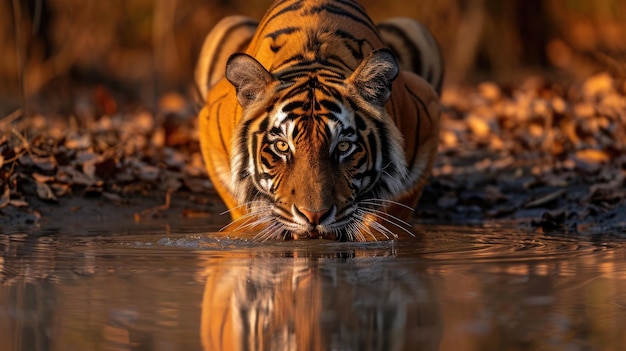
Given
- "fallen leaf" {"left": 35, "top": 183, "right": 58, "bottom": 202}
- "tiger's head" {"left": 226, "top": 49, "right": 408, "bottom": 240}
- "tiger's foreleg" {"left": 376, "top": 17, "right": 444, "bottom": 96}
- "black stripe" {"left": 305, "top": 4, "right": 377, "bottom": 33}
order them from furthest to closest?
"tiger's foreleg" {"left": 376, "top": 17, "right": 444, "bottom": 96} → "fallen leaf" {"left": 35, "top": 183, "right": 58, "bottom": 202} → "black stripe" {"left": 305, "top": 4, "right": 377, "bottom": 33} → "tiger's head" {"left": 226, "top": 49, "right": 408, "bottom": 240}

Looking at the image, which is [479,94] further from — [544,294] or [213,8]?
[544,294]

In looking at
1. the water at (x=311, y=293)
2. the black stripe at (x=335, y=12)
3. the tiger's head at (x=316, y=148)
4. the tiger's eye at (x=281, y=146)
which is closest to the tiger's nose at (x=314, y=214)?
the tiger's head at (x=316, y=148)

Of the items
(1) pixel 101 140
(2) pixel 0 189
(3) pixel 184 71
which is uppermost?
(3) pixel 184 71

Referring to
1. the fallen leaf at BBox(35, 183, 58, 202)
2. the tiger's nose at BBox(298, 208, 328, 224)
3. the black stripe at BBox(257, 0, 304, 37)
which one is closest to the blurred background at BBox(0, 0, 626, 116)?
the fallen leaf at BBox(35, 183, 58, 202)

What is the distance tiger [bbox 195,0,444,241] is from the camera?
494 cm

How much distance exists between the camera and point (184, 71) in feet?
55.0

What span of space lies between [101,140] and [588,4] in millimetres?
10749

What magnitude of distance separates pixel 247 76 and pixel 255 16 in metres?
11.6

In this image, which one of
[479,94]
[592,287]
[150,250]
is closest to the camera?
[592,287]

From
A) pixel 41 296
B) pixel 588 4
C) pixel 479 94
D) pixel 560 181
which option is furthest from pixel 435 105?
pixel 588 4

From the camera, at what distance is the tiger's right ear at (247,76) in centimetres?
520

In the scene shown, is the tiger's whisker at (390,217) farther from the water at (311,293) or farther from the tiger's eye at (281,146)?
the tiger's eye at (281,146)

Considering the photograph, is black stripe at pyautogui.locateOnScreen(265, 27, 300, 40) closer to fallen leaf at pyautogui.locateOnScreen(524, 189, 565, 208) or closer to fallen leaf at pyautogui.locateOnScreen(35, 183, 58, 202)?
fallen leaf at pyautogui.locateOnScreen(35, 183, 58, 202)

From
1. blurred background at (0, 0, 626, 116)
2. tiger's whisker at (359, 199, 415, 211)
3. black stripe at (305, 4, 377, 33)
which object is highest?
blurred background at (0, 0, 626, 116)
